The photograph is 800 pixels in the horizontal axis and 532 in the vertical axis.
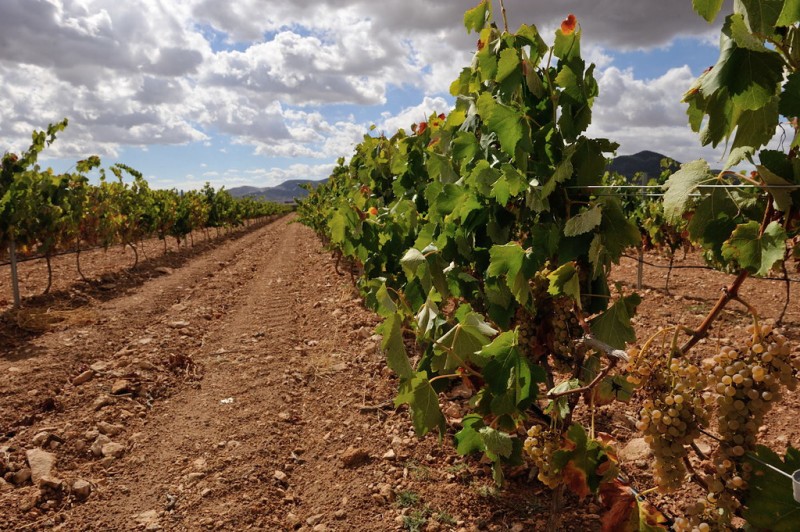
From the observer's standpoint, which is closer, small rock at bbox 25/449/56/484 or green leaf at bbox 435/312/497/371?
green leaf at bbox 435/312/497/371

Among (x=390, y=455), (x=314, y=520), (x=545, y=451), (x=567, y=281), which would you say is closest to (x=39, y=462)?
(x=314, y=520)

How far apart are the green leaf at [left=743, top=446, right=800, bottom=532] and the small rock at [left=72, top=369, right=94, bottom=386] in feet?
18.1

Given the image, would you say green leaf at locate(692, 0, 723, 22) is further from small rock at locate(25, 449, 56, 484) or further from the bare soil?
small rock at locate(25, 449, 56, 484)

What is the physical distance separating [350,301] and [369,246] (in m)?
3.95

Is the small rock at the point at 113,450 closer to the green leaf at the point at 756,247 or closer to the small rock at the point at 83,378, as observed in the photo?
the small rock at the point at 83,378

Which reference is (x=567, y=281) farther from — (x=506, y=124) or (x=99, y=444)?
(x=99, y=444)

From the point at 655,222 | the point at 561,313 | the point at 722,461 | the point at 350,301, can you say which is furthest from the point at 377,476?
the point at 655,222

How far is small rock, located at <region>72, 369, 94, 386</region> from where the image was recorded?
5156 millimetres

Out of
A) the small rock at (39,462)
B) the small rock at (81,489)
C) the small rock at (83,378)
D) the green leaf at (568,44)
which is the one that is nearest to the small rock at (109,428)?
the small rock at (39,462)

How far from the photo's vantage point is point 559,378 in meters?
4.57

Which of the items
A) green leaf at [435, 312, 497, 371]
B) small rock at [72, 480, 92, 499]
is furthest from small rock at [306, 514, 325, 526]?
small rock at [72, 480, 92, 499]

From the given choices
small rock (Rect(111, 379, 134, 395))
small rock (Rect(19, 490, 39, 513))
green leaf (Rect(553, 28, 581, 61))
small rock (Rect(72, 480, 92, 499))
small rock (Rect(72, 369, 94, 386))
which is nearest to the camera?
green leaf (Rect(553, 28, 581, 61))

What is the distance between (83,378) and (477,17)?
4852 mm

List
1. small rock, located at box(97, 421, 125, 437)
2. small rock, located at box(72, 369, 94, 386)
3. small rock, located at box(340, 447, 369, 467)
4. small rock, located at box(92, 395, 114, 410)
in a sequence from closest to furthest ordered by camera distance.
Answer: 1. small rock, located at box(340, 447, 369, 467)
2. small rock, located at box(97, 421, 125, 437)
3. small rock, located at box(92, 395, 114, 410)
4. small rock, located at box(72, 369, 94, 386)
